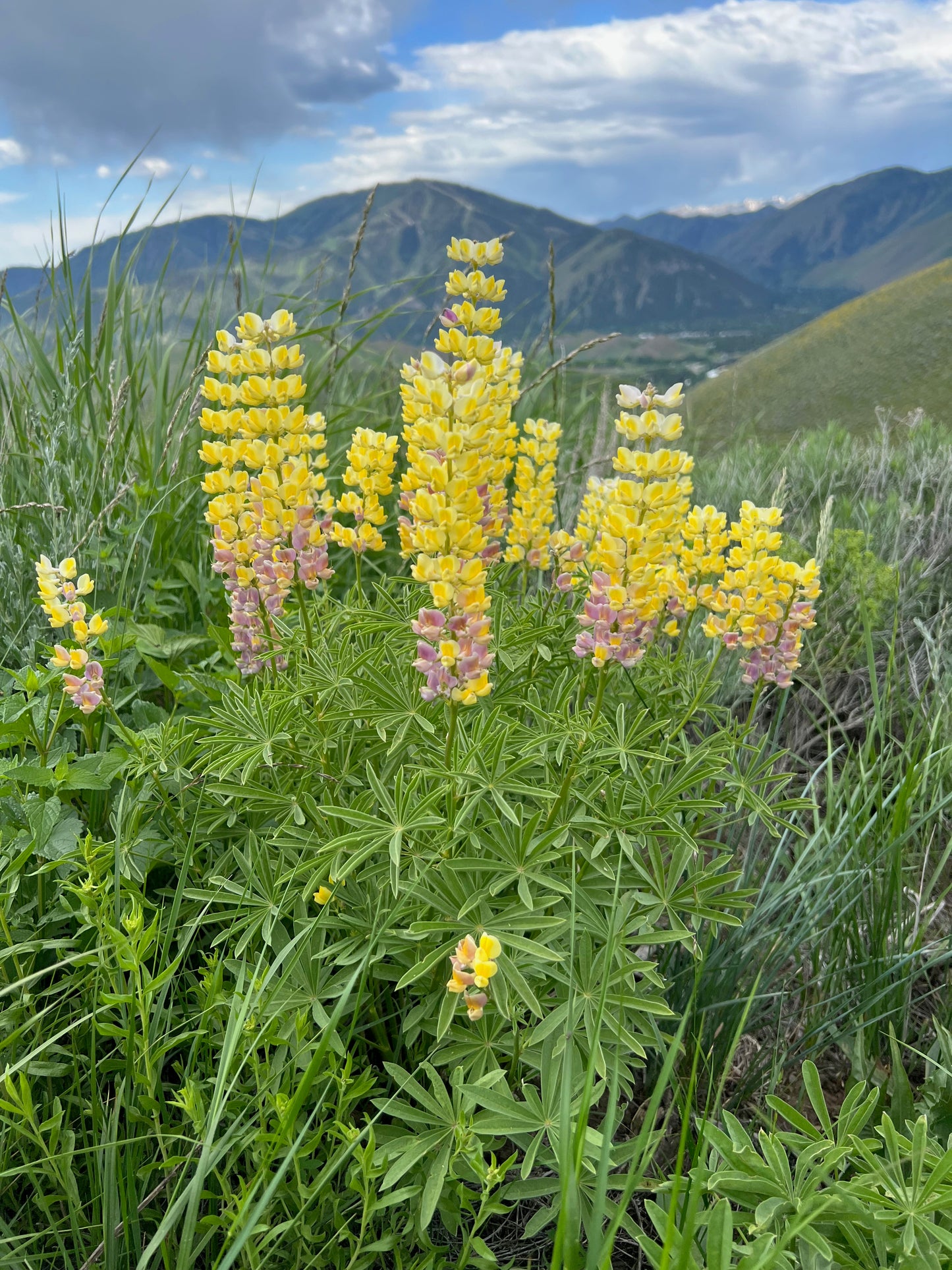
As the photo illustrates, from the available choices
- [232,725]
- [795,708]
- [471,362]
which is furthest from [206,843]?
[795,708]

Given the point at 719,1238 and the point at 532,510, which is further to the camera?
the point at 532,510

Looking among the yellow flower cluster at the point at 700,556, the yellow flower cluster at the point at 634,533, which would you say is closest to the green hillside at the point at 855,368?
the yellow flower cluster at the point at 700,556

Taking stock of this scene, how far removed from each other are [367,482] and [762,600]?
1.11 meters

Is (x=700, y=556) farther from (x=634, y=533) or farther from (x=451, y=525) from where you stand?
(x=451, y=525)

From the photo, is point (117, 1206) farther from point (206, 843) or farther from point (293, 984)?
point (206, 843)

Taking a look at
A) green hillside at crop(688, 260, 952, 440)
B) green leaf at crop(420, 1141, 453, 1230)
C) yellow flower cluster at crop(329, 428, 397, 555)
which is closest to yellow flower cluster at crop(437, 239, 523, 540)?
yellow flower cluster at crop(329, 428, 397, 555)

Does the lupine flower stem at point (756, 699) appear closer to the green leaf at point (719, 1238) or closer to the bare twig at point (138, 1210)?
the green leaf at point (719, 1238)

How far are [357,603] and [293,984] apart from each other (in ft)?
3.29

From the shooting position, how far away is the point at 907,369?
23.7 meters

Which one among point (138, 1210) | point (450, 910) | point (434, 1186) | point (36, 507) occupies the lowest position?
point (138, 1210)

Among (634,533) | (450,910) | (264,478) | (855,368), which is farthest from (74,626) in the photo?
(855,368)

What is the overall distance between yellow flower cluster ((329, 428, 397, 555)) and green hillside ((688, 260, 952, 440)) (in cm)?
2065

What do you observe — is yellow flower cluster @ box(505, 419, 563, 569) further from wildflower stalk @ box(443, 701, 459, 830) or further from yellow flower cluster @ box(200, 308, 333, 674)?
wildflower stalk @ box(443, 701, 459, 830)

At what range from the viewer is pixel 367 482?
2.18 meters
